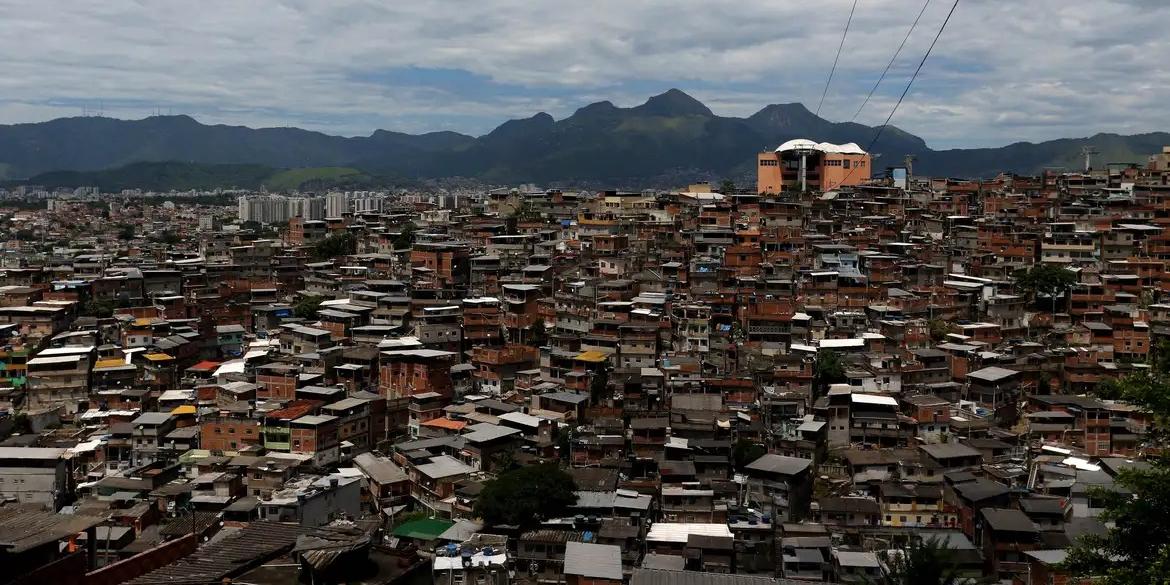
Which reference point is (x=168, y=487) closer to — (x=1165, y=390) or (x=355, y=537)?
(x=355, y=537)

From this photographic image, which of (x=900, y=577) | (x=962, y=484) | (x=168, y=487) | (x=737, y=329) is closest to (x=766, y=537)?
(x=962, y=484)

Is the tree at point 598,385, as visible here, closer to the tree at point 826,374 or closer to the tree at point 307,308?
the tree at point 826,374

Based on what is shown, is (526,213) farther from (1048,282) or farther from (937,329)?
(1048,282)

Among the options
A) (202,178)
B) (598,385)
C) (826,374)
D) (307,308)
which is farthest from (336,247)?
(202,178)

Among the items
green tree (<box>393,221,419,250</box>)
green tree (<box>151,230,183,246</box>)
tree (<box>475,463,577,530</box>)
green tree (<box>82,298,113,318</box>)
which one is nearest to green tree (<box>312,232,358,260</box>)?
green tree (<box>393,221,419,250</box>)

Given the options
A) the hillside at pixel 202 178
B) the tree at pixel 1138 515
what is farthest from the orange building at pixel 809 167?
the hillside at pixel 202 178

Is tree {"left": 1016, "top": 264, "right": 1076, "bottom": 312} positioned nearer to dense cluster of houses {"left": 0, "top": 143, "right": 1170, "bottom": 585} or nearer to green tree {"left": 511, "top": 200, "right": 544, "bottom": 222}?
dense cluster of houses {"left": 0, "top": 143, "right": 1170, "bottom": 585}
